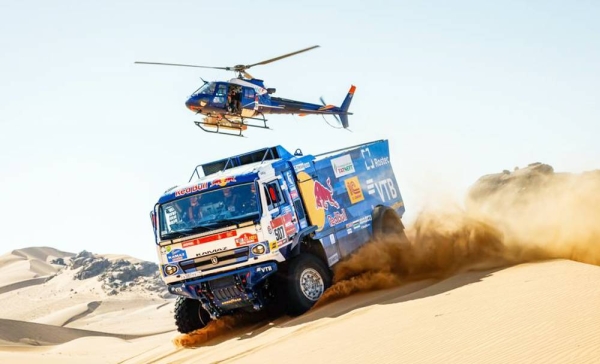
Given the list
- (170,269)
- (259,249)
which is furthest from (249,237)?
(170,269)

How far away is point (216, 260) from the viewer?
12.3 meters

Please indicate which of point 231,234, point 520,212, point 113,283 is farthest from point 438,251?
point 113,283

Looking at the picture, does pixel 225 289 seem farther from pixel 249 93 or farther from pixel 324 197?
pixel 249 93

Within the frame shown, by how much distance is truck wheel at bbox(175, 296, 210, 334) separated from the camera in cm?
1374

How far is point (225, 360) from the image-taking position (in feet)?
32.8

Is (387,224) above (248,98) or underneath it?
underneath

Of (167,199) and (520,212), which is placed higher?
(167,199)

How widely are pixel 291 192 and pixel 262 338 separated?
3138 mm

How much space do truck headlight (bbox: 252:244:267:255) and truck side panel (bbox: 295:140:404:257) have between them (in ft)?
5.86

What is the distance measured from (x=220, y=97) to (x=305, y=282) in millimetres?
10599

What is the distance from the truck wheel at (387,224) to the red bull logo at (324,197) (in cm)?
135

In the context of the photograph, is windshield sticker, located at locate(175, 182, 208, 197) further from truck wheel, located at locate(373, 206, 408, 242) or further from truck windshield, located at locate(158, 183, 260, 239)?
truck wheel, located at locate(373, 206, 408, 242)

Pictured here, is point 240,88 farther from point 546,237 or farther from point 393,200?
point 546,237

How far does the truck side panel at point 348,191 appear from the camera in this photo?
46.0 ft
